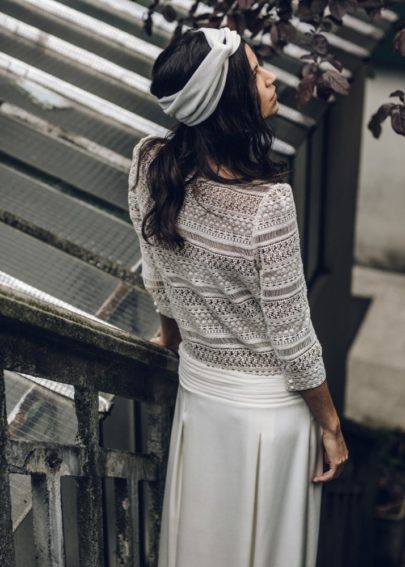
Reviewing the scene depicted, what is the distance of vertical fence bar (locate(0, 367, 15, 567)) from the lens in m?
2.11

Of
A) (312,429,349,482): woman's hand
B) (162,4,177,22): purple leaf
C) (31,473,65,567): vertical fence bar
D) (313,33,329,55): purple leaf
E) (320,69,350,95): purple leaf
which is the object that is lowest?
(31,473,65,567): vertical fence bar

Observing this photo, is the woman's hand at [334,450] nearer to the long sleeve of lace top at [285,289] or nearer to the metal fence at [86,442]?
the long sleeve of lace top at [285,289]

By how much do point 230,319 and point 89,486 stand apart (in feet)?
1.96

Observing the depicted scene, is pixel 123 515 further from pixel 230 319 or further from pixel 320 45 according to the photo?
pixel 320 45

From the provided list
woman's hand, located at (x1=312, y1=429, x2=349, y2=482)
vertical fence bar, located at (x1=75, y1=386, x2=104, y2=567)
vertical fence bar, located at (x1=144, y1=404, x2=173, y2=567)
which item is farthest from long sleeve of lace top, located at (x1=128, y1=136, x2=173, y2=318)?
woman's hand, located at (x1=312, y1=429, x2=349, y2=482)

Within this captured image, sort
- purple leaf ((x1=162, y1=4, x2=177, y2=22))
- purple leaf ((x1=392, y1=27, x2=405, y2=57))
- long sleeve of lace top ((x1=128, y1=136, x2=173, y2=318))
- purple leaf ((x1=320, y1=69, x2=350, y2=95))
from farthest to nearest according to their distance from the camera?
1. purple leaf ((x1=162, y1=4, x2=177, y2=22))
2. purple leaf ((x1=320, y1=69, x2=350, y2=95))
3. purple leaf ((x1=392, y1=27, x2=405, y2=57))
4. long sleeve of lace top ((x1=128, y1=136, x2=173, y2=318))

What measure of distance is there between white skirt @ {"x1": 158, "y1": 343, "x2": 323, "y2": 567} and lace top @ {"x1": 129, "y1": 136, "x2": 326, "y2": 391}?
90mm

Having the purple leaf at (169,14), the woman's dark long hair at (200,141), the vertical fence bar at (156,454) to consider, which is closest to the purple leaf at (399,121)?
the woman's dark long hair at (200,141)

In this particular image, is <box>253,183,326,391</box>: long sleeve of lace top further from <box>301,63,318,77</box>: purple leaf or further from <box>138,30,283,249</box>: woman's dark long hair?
<box>301,63,318,77</box>: purple leaf

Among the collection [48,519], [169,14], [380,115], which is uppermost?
[169,14]

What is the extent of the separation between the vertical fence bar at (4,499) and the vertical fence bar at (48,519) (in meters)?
0.15

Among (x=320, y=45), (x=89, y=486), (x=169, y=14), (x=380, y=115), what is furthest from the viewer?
(x=169, y=14)

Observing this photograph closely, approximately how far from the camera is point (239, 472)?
107 inches

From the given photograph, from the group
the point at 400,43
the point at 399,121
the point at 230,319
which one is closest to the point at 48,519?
the point at 230,319
